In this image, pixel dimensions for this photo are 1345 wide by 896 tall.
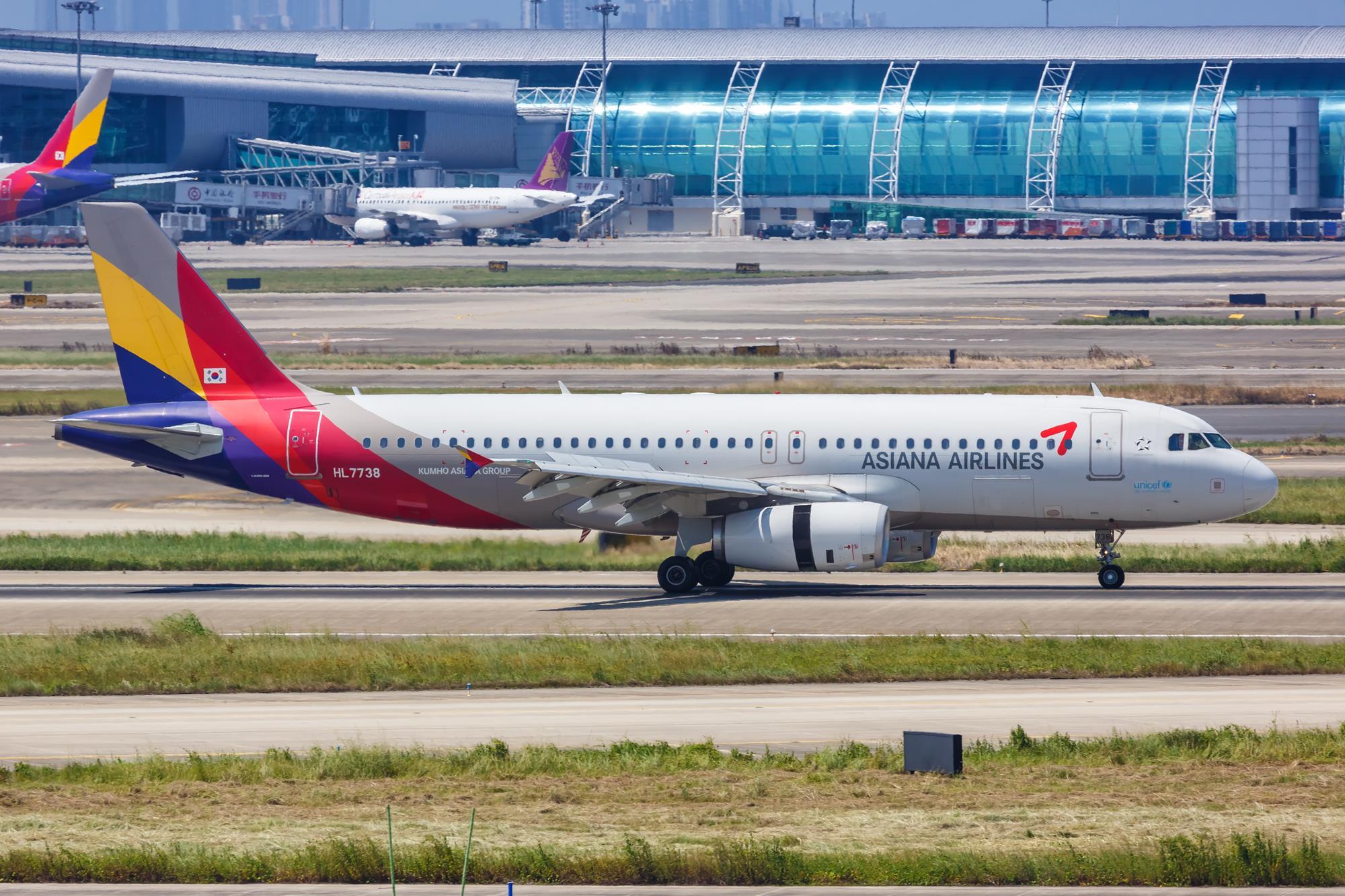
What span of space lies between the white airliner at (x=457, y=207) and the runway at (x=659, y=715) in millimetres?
156352

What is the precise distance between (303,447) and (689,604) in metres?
9.89

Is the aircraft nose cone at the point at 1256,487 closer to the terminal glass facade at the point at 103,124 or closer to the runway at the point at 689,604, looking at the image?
the runway at the point at 689,604

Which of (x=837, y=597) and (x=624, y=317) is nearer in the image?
(x=837, y=597)

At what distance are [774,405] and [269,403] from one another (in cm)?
1187

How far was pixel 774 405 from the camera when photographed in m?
40.8

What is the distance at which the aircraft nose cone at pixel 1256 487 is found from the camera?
38.7 metres

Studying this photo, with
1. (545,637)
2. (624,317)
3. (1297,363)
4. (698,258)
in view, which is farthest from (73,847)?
(698,258)

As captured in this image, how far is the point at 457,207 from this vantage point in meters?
183

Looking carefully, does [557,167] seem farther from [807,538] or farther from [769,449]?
[807,538]

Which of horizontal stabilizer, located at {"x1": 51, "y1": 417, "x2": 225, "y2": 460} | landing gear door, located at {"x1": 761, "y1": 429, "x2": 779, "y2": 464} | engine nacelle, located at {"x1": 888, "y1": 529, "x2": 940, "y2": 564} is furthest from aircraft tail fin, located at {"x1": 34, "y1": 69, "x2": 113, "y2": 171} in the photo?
engine nacelle, located at {"x1": 888, "y1": 529, "x2": 940, "y2": 564}

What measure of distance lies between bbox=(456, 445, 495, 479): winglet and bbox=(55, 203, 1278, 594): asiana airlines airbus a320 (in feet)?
0.25

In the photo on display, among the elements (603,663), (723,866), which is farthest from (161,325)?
(723,866)

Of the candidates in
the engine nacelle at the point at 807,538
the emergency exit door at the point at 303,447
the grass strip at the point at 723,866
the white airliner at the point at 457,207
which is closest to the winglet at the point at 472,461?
the emergency exit door at the point at 303,447

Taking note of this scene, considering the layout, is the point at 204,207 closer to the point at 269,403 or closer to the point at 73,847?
the point at 269,403
